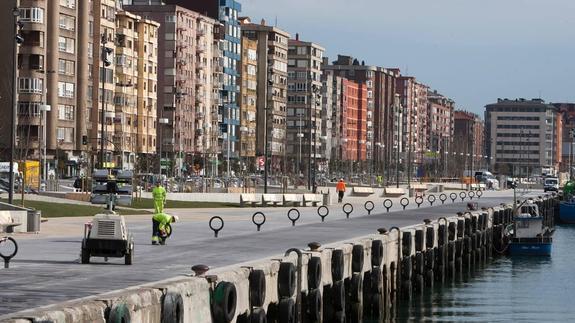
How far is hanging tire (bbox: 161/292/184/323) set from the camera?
20859 millimetres

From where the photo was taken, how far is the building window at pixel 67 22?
146 meters

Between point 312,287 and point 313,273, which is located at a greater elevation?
point 313,273

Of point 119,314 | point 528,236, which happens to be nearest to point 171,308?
point 119,314

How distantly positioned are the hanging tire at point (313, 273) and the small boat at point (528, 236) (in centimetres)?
4169

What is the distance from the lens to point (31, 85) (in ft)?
461

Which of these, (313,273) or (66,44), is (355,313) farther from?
(66,44)

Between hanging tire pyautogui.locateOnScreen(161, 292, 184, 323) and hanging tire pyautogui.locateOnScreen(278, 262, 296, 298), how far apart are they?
7.05m

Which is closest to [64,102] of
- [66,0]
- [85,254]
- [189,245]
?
[66,0]

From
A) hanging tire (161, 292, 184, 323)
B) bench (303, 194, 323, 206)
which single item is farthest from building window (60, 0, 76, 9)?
hanging tire (161, 292, 184, 323)

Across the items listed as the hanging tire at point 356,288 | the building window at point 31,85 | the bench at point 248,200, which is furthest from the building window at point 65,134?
the hanging tire at point 356,288

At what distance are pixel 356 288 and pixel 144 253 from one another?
6447 mm

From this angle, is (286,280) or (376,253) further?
(376,253)

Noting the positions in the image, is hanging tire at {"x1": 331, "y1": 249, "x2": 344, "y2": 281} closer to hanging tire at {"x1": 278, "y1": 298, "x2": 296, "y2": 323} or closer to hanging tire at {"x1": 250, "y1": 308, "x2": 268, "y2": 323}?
hanging tire at {"x1": 278, "y1": 298, "x2": 296, "y2": 323}

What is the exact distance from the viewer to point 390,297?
43.0 m
